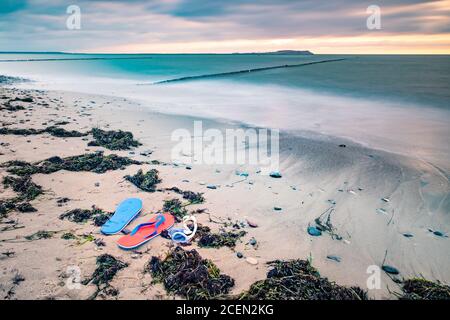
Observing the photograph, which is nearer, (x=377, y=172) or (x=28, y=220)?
(x=28, y=220)

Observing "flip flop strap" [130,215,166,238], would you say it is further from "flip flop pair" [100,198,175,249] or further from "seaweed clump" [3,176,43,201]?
"seaweed clump" [3,176,43,201]

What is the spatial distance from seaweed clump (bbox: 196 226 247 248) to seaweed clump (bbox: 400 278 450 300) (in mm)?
2314

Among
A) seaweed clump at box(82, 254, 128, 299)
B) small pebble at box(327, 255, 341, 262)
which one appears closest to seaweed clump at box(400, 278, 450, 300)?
small pebble at box(327, 255, 341, 262)

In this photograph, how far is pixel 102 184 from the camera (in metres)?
6.11

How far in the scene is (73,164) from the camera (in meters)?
6.76

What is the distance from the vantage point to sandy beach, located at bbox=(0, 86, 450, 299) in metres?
3.69

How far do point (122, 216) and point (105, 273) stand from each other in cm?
138

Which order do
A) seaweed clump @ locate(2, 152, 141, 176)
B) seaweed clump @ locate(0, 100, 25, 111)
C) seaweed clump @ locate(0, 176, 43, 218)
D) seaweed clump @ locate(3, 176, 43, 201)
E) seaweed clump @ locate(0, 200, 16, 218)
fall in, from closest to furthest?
1. seaweed clump @ locate(0, 200, 16, 218)
2. seaweed clump @ locate(0, 176, 43, 218)
3. seaweed clump @ locate(3, 176, 43, 201)
4. seaweed clump @ locate(2, 152, 141, 176)
5. seaweed clump @ locate(0, 100, 25, 111)

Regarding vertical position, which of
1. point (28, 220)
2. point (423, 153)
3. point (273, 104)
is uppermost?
point (273, 104)

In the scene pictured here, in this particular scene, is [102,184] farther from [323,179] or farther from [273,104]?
[273,104]

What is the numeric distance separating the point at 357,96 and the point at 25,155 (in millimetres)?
22389

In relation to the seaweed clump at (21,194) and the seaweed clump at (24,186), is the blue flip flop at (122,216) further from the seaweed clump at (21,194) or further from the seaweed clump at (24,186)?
the seaweed clump at (24,186)

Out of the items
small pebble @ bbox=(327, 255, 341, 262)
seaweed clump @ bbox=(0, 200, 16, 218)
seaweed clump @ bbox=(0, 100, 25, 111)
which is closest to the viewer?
small pebble @ bbox=(327, 255, 341, 262)

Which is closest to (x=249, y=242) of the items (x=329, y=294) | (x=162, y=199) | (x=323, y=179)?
(x=329, y=294)
